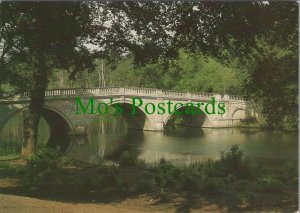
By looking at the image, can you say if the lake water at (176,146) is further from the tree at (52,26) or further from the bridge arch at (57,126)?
the tree at (52,26)

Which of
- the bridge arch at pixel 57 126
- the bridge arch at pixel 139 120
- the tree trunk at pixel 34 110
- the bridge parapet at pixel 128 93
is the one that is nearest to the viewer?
the tree trunk at pixel 34 110

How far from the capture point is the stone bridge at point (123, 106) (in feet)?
99.2

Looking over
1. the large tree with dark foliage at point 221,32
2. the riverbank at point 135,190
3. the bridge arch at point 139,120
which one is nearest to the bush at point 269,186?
the riverbank at point 135,190

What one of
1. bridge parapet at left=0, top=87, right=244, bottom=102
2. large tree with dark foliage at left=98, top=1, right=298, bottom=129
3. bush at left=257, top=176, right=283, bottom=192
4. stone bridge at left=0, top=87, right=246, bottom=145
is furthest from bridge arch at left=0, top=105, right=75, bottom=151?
large tree with dark foliage at left=98, top=1, right=298, bottom=129

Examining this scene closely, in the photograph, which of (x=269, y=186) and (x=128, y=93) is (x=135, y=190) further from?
(x=128, y=93)

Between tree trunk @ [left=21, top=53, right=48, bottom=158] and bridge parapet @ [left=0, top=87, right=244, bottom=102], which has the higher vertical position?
bridge parapet @ [left=0, top=87, right=244, bottom=102]

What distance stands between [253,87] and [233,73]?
34175mm

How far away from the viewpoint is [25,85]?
17.5 metres

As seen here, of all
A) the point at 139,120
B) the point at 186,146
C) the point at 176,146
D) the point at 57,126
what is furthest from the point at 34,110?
the point at 139,120

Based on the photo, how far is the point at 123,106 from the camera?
129ft

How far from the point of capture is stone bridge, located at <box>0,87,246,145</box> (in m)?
30.2

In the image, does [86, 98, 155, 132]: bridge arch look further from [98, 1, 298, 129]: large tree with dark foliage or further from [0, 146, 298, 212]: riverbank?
[98, 1, 298, 129]: large tree with dark foliage

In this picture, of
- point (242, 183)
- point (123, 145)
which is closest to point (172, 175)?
point (242, 183)

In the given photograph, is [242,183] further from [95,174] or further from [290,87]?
[95,174]
